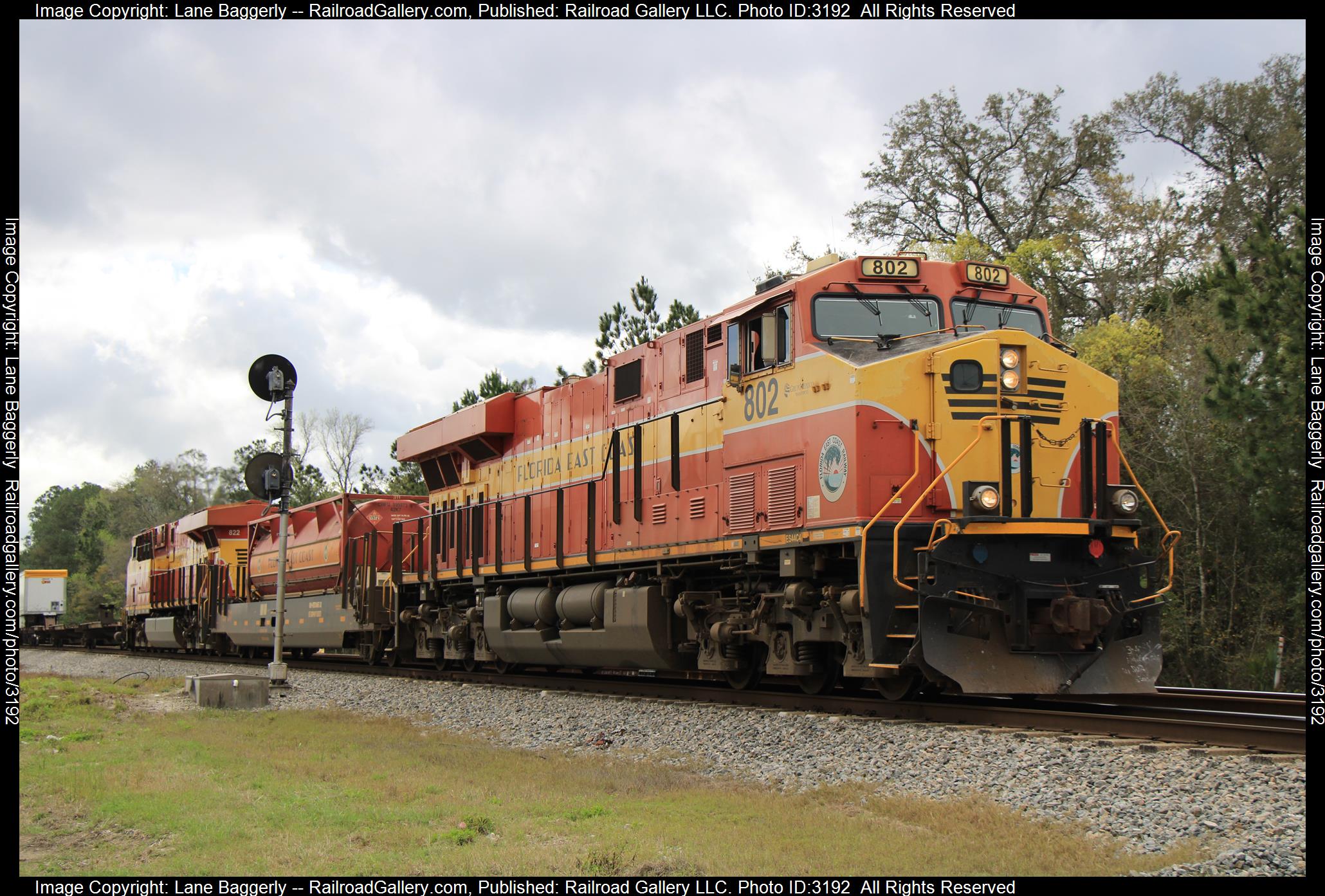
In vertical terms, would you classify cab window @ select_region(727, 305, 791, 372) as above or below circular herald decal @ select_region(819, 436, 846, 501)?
above

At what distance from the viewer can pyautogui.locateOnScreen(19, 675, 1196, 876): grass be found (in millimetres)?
5719

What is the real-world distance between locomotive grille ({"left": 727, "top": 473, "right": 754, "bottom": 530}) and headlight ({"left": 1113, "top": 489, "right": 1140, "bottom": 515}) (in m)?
3.46

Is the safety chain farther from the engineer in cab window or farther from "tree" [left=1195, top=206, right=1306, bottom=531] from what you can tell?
"tree" [left=1195, top=206, right=1306, bottom=531]

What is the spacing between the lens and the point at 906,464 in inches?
404

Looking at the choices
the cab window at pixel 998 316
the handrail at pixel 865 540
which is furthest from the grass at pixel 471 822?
the cab window at pixel 998 316

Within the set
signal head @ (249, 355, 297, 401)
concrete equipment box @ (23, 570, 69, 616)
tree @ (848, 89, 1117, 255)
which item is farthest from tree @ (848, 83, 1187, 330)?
concrete equipment box @ (23, 570, 69, 616)

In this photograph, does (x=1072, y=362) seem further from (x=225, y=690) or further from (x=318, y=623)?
(x=318, y=623)

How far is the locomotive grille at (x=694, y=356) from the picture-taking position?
12992 mm

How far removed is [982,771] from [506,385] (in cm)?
2821

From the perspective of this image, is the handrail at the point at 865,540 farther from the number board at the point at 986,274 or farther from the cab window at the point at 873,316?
the number board at the point at 986,274

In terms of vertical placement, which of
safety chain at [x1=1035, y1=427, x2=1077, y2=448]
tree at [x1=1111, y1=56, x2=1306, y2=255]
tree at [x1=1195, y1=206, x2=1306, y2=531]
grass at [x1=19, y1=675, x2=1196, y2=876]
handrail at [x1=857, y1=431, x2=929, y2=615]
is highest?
tree at [x1=1111, y1=56, x2=1306, y2=255]

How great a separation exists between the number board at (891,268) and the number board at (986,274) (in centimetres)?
58

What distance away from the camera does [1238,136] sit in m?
31.7

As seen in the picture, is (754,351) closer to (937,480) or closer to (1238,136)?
(937,480)
